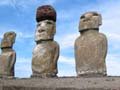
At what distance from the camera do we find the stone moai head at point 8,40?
618 inches

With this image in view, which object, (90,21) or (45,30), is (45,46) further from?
(90,21)

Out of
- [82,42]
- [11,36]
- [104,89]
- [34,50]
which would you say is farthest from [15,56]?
[104,89]

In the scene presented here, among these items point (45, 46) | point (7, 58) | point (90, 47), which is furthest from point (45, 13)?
point (7, 58)

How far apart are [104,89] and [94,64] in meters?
3.37

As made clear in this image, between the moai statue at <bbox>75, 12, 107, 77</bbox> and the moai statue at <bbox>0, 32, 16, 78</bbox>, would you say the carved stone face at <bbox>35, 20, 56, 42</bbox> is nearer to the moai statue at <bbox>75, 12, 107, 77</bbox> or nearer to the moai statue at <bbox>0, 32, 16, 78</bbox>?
the moai statue at <bbox>75, 12, 107, 77</bbox>

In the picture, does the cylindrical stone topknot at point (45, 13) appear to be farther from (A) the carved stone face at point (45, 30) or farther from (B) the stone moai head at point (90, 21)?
(B) the stone moai head at point (90, 21)

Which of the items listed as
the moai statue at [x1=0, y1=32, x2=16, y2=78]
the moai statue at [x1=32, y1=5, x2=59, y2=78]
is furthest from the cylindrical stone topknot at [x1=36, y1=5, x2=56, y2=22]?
the moai statue at [x1=0, y1=32, x2=16, y2=78]

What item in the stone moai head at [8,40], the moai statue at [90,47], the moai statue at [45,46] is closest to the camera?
the moai statue at [90,47]

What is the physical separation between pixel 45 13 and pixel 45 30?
0.67m

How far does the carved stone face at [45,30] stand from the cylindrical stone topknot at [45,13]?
0.19 m

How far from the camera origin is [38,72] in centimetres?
1280

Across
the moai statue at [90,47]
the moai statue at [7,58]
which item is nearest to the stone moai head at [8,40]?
the moai statue at [7,58]

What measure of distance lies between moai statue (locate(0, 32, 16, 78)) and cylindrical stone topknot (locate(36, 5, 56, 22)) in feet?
8.31

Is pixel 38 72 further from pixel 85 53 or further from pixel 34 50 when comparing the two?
pixel 85 53
